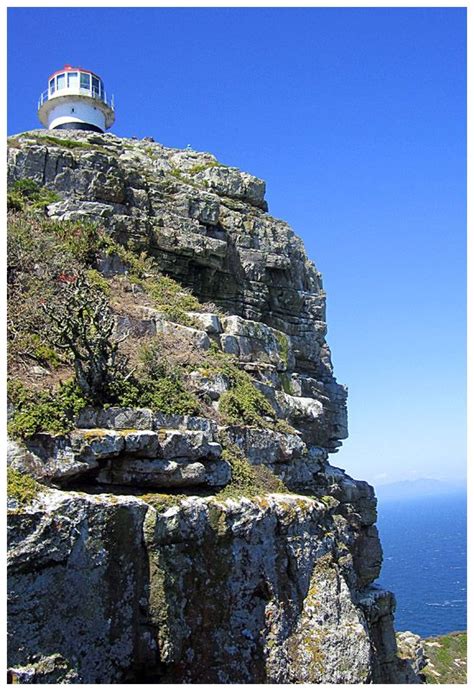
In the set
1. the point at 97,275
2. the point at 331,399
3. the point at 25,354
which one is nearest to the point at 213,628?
the point at 25,354

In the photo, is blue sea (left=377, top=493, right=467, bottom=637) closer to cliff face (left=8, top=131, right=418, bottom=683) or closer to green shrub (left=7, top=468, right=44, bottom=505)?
cliff face (left=8, top=131, right=418, bottom=683)

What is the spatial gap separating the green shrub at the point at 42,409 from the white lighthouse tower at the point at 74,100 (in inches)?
1307

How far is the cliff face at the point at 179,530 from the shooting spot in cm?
805

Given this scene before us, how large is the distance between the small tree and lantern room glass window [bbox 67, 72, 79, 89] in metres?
33.0

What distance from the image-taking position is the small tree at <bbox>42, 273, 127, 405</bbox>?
10.4 m

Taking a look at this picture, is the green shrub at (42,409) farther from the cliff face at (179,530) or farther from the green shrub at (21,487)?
the green shrub at (21,487)

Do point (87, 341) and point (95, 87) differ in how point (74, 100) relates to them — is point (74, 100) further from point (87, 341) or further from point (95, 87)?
point (87, 341)

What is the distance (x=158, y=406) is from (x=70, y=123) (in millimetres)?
33225

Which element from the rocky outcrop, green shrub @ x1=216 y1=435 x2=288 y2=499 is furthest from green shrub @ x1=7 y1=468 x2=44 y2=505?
green shrub @ x1=216 y1=435 x2=288 y2=499

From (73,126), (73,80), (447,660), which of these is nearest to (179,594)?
(73,126)

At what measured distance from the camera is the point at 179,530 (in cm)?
970

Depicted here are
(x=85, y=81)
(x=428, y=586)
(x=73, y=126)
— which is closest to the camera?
(x=73, y=126)

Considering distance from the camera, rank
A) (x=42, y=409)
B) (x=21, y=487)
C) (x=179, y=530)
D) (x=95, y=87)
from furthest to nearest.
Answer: (x=95, y=87)
(x=179, y=530)
(x=42, y=409)
(x=21, y=487)

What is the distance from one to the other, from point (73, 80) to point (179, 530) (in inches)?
1493
